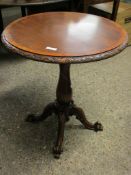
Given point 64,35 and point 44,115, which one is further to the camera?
point 44,115

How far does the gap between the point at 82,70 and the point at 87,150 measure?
97 centimetres

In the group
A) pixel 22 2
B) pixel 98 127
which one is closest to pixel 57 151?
pixel 98 127

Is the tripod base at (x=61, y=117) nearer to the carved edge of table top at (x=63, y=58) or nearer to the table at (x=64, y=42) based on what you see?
the table at (x=64, y=42)

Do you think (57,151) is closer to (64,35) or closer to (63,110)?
(63,110)

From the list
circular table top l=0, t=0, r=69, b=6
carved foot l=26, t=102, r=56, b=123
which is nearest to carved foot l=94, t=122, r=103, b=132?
carved foot l=26, t=102, r=56, b=123

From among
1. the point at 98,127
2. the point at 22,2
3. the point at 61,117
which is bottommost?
the point at 98,127

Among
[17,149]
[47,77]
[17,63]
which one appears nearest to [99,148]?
[17,149]

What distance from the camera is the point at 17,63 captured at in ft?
7.83

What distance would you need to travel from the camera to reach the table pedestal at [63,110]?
1.40 metres

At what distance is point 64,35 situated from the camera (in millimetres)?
1196

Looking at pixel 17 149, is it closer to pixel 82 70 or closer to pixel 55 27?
pixel 55 27

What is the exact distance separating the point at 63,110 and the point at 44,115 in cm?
18

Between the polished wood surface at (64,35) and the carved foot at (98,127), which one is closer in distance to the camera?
the polished wood surface at (64,35)

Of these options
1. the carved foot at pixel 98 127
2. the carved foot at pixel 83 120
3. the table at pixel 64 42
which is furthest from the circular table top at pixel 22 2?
the carved foot at pixel 98 127
